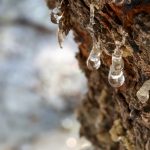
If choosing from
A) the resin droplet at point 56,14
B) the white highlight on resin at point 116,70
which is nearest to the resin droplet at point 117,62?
the white highlight on resin at point 116,70

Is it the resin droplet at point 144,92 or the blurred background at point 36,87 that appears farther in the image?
the blurred background at point 36,87

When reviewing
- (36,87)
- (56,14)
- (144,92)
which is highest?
(36,87)

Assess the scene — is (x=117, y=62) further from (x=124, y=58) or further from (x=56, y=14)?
(x=56, y=14)

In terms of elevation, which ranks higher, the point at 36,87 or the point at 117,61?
the point at 36,87

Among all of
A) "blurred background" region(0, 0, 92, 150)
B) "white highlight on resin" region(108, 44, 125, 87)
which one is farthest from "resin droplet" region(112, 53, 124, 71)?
"blurred background" region(0, 0, 92, 150)

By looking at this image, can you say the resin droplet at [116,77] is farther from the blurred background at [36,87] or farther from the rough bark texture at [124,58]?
the blurred background at [36,87]

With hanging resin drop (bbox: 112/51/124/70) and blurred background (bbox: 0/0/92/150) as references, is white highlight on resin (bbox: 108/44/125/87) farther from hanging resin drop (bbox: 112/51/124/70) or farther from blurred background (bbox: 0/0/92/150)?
blurred background (bbox: 0/0/92/150)

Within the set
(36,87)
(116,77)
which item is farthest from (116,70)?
(36,87)
